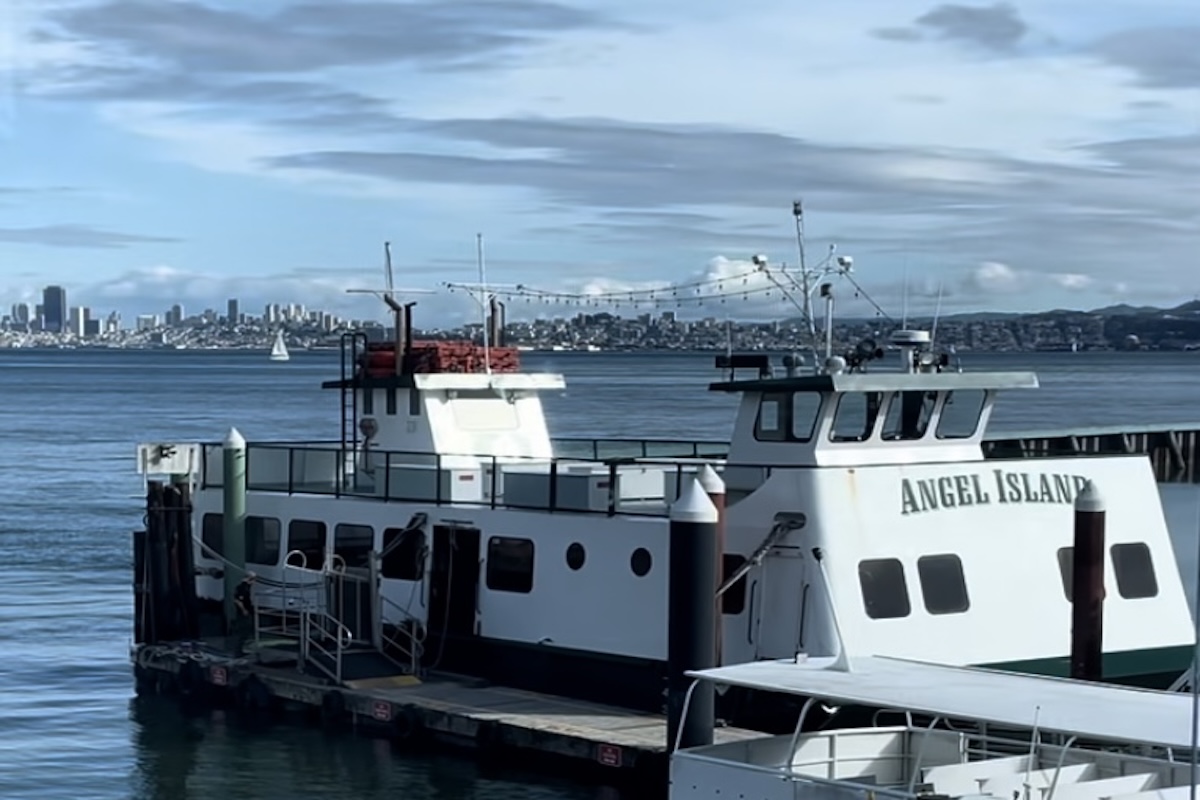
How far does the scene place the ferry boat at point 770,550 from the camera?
21.9m

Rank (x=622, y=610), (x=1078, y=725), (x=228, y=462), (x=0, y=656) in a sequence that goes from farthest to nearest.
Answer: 1. (x=0, y=656)
2. (x=228, y=462)
3. (x=622, y=610)
4. (x=1078, y=725)

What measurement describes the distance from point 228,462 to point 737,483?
8.04 meters

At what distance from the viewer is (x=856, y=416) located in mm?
23203

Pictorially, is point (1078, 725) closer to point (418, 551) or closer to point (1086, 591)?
point (1086, 591)

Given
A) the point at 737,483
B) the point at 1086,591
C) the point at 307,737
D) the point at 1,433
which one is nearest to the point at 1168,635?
the point at 1086,591

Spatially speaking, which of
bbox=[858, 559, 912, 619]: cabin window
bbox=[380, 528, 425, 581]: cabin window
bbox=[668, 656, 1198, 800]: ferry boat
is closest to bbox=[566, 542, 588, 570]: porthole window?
bbox=[380, 528, 425, 581]: cabin window

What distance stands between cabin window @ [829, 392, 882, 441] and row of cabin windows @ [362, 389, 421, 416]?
7.75m

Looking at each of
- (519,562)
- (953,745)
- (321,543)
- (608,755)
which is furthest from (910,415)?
(321,543)

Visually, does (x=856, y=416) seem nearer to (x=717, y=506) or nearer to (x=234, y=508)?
(x=717, y=506)

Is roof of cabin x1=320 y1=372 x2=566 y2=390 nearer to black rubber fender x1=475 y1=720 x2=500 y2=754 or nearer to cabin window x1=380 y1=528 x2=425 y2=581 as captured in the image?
cabin window x1=380 y1=528 x2=425 y2=581

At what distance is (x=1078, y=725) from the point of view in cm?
1512

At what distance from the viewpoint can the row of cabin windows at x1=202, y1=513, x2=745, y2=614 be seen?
2298 centimetres

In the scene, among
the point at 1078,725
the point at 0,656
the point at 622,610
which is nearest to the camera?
the point at 1078,725

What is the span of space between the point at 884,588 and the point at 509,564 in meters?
5.05
